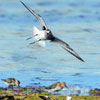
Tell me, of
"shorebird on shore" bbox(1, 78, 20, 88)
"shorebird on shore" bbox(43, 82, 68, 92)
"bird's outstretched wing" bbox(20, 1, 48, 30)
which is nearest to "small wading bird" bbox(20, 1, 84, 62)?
"bird's outstretched wing" bbox(20, 1, 48, 30)

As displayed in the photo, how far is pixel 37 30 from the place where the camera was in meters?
8.80

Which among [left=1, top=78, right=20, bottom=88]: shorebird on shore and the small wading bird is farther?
[left=1, top=78, right=20, bottom=88]: shorebird on shore

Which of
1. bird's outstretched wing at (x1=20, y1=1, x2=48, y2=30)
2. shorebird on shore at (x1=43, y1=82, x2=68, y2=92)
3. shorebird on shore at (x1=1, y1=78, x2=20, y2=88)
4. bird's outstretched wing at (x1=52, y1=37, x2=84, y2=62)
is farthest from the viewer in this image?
shorebird on shore at (x1=1, y1=78, x2=20, y2=88)

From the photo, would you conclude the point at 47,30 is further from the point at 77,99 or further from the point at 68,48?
the point at 77,99

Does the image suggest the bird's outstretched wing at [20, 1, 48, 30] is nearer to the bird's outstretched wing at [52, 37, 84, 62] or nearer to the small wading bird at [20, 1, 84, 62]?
the small wading bird at [20, 1, 84, 62]

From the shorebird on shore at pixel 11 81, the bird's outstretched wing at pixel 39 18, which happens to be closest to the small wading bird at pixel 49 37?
the bird's outstretched wing at pixel 39 18

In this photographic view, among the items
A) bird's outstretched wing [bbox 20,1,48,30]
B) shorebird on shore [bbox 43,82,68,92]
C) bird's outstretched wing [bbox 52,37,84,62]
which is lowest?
shorebird on shore [bbox 43,82,68,92]

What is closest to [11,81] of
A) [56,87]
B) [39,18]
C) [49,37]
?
[56,87]

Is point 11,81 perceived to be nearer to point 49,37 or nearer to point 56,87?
point 56,87

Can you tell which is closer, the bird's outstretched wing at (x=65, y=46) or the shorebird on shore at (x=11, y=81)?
the bird's outstretched wing at (x=65, y=46)

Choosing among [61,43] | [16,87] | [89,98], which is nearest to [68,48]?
[61,43]

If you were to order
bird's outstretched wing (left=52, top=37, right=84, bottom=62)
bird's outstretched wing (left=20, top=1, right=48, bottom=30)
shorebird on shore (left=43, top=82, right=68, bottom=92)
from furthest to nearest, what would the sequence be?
shorebird on shore (left=43, top=82, right=68, bottom=92), bird's outstretched wing (left=20, top=1, right=48, bottom=30), bird's outstretched wing (left=52, top=37, right=84, bottom=62)

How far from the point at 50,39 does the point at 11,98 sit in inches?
143

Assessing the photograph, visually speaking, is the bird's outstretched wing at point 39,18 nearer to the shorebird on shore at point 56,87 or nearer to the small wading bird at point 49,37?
the small wading bird at point 49,37
